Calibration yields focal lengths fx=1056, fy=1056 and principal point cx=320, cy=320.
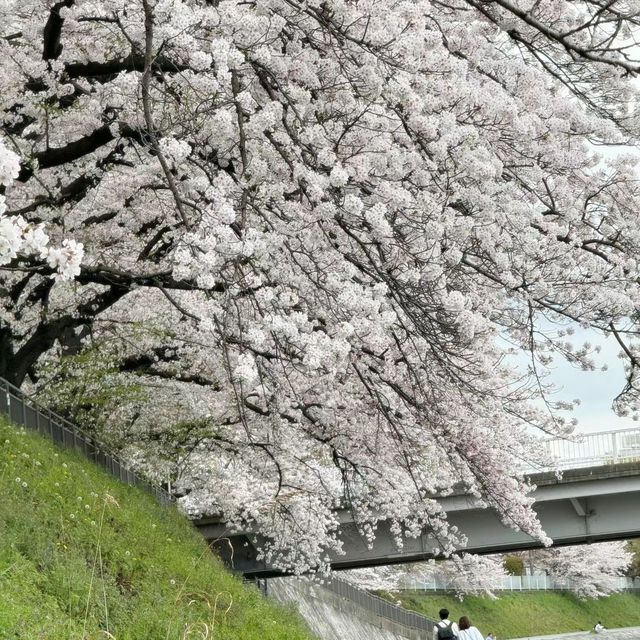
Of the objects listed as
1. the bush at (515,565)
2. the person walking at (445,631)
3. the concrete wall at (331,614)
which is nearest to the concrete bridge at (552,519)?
the concrete wall at (331,614)

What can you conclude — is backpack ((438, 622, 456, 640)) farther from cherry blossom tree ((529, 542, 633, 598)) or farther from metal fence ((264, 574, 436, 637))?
cherry blossom tree ((529, 542, 633, 598))

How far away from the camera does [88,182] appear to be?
14352mm

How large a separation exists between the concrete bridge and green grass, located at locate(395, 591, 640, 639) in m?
23.2

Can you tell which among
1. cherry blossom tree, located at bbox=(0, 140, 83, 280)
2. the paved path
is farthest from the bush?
cherry blossom tree, located at bbox=(0, 140, 83, 280)

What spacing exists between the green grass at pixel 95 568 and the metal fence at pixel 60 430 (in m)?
0.66

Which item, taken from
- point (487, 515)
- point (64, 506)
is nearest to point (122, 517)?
point (64, 506)

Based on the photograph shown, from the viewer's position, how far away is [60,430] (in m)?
18.1

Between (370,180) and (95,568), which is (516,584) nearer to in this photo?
(95,568)

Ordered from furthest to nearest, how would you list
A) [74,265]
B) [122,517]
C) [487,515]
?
[487,515] → [122,517] → [74,265]

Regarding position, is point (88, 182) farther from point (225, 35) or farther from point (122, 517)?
point (225, 35)

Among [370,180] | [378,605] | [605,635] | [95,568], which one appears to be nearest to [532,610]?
[605,635]

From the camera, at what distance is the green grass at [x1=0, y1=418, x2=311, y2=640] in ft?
26.5

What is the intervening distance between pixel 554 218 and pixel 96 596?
5686mm

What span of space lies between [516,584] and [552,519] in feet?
116
